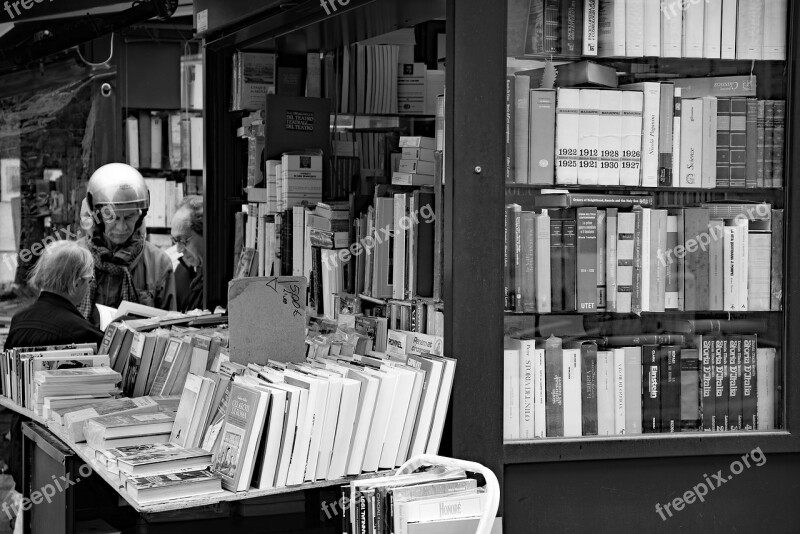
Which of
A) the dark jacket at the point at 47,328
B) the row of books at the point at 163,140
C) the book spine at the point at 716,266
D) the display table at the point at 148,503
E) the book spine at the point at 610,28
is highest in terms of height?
the book spine at the point at 610,28

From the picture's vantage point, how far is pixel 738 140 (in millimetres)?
3988

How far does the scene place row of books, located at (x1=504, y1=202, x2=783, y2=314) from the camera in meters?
3.85

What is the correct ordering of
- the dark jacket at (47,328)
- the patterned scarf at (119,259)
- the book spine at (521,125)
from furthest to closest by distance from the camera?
the patterned scarf at (119,259)
the dark jacket at (47,328)
the book spine at (521,125)

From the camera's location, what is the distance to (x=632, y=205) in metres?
3.93

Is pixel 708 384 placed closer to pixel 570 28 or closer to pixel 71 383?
pixel 570 28

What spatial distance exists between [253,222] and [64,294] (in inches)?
46.7

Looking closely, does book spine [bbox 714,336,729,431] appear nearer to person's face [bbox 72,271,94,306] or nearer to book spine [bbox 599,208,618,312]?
book spine [bbox 599,208,618,312]

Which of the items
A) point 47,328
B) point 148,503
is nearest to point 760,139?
point 148,503

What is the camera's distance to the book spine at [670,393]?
13.0 ft

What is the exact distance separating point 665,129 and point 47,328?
3.09 meters

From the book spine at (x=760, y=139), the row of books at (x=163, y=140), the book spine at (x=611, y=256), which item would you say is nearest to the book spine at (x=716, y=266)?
the book spine at (x=760, y=139)

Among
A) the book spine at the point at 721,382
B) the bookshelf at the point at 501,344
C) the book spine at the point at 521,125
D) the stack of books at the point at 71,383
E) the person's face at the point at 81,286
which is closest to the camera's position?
the bookshelf at the point at 501,344

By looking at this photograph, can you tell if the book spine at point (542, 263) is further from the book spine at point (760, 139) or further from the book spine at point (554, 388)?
the book spine at point (760, 139)

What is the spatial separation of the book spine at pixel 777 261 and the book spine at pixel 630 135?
0.58 metres
